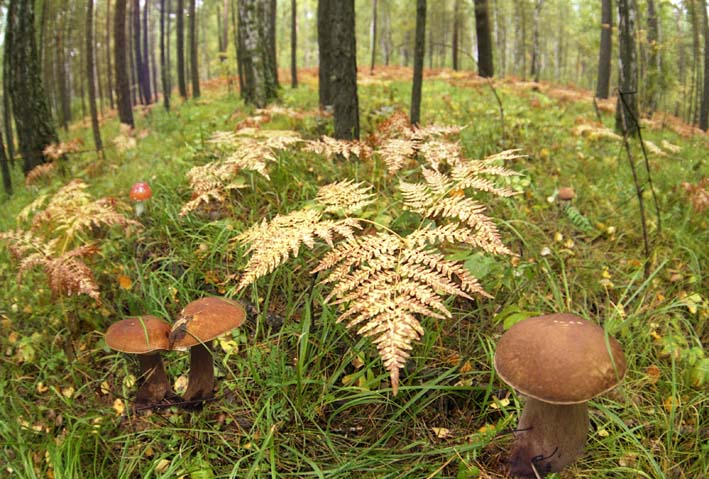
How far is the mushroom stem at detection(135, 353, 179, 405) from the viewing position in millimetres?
2227

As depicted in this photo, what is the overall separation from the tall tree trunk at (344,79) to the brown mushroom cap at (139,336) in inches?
130

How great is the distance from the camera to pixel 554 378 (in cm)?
163

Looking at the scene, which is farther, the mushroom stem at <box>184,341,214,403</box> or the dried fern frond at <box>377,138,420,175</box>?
the dried fern frond at <box>377,138,420,175</box>

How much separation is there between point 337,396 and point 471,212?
1257 mm

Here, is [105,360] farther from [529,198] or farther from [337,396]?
[529,198]

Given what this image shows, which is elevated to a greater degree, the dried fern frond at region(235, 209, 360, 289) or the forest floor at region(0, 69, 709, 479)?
the dried fern frond at region(235, 209, 360, 289)

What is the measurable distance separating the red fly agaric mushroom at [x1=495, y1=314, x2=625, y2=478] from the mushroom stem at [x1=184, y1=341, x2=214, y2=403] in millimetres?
1427

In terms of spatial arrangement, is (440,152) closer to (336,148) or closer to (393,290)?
(336,148)

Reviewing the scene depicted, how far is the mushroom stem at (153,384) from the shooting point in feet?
7.30

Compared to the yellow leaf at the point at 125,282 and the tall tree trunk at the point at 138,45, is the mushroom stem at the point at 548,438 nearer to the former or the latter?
the yellow leaf at the point at 125,282

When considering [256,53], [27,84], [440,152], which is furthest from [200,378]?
[256,53]

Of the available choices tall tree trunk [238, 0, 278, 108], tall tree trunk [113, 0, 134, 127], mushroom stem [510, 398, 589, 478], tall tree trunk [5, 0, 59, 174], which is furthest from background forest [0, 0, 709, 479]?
tall tree trunk [113, 0, 134, 127]

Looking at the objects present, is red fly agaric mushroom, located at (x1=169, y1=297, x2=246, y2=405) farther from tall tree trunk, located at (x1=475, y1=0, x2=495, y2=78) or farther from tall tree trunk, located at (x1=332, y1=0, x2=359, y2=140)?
tall tree trunk, located at (x1=475, y1=0, x2=495, y2=78)

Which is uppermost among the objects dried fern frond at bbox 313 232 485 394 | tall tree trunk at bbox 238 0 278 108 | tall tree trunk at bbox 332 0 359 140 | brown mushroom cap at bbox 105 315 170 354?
tall tree trunk at bbox 238 0 278 108
